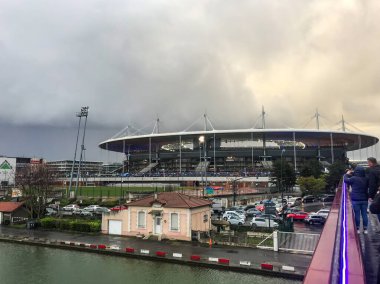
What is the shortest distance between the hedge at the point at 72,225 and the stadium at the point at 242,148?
215ft

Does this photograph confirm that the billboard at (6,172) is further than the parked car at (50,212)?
Yes

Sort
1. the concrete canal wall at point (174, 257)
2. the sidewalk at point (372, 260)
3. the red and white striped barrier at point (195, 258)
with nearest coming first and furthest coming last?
the sidewalk at point (372, 260) < the concrete canal wall at point (174, 257) < the red and white striped barrier at point (195, 258)

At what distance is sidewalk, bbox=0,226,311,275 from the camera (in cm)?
2261

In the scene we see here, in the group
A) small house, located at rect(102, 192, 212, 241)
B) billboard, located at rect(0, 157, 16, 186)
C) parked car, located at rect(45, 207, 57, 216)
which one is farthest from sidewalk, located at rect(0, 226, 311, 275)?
billboard, located at rect(0, 157, 16, 186)

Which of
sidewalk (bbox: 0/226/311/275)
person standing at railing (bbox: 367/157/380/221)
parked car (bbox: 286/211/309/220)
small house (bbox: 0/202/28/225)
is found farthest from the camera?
small house (bbox: 0/202/28/225)

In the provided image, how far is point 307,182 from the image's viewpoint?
200 ft

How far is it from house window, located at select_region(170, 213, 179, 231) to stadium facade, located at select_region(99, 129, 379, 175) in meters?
73.2

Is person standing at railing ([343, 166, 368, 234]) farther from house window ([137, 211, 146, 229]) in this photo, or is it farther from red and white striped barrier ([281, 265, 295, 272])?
house window ([137, 211, 146, 229])

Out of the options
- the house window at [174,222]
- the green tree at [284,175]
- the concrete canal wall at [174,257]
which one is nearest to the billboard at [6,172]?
the green tree at [284,175]

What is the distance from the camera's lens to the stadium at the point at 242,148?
10719 centimetres

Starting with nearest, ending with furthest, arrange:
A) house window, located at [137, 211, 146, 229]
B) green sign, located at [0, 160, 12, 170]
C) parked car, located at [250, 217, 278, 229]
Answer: house window, located at [137, 211, 146, 229] < parked car, located at [250, 217, 278, 229] < green sign, located at [0, 160, 12, 170]


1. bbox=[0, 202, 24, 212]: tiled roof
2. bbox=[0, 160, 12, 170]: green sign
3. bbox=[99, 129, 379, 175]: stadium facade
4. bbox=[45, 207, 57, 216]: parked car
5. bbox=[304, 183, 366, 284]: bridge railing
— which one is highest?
bbox=[99, 129, 379, 175]: stadium facade

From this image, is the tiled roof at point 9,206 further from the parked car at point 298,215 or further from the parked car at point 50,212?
the parked car at point 298,215

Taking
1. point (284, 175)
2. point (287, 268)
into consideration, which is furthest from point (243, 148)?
point (287, 268)
